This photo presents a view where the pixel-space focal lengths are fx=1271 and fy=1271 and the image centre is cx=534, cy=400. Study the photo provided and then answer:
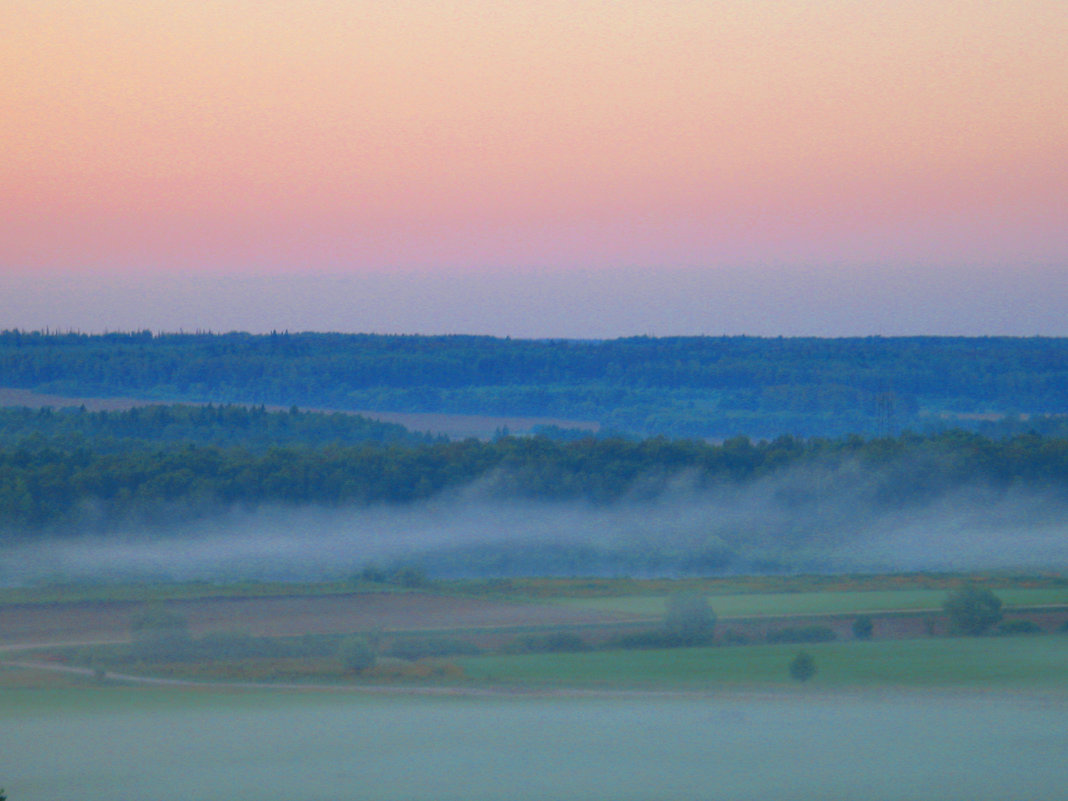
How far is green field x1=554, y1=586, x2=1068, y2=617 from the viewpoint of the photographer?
943 inches

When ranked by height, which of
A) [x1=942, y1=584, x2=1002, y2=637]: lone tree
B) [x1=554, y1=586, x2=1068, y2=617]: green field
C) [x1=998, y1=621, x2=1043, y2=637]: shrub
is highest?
[x1=942, y1=584, x2=1002, y2=637]: lone tree

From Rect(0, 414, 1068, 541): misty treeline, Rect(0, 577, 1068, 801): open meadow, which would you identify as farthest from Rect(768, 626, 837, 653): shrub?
Rect(0, 414, 1068, 541): misty treeline

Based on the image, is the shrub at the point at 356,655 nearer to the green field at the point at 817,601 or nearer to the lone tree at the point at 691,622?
the lone tree at the point at 691,622

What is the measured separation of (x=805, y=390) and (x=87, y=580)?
64.8m

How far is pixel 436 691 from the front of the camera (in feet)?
51.5

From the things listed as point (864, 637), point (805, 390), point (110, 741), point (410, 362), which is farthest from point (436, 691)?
point (410, 362)

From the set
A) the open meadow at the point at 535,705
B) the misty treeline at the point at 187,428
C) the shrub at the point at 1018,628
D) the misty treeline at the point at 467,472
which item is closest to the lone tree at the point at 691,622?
the open meadow at the point at 535,705

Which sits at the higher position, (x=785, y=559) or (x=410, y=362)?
(x=410, y=362)

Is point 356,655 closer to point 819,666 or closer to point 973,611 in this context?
point 819,666

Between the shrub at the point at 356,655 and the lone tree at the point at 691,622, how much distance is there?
17.0 feet

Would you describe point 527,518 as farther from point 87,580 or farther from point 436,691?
point 436,691

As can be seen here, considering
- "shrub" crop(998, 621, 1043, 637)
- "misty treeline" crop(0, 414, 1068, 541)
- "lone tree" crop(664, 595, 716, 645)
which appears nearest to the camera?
"lone tree" crop(664, 595, 716, 645)

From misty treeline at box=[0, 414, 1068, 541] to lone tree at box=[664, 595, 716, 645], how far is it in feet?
76.5

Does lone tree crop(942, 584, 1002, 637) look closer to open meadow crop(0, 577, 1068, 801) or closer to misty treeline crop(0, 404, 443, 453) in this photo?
open meadow crop(0, 577, 1068, 801)
